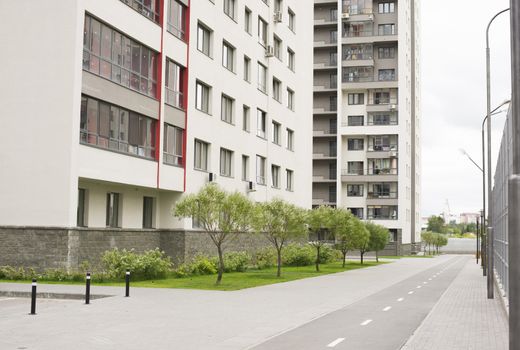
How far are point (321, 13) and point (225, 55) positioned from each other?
46.3 meters

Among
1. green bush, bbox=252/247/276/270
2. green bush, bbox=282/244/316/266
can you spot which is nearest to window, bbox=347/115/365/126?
green bush, bbox=282/244/316/266

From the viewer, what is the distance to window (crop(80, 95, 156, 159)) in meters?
26.5

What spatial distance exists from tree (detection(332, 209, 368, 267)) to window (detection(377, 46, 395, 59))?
39915 millimetres

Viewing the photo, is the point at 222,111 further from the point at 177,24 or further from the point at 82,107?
the point at 82,107

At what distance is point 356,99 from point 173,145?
5155 cm

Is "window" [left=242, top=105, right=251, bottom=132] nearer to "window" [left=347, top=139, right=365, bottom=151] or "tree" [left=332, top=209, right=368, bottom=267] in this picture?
"tree" [left=332, top=209, right=368, bottom=267]

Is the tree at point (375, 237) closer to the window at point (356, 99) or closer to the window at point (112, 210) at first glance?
the window at point (112, 210)

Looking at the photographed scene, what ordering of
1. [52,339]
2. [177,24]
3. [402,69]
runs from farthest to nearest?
[402,69] → [177,24] → [52,339]

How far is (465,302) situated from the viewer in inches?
785

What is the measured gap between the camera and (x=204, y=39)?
37.8 meters

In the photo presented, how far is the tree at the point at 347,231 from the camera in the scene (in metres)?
41.6

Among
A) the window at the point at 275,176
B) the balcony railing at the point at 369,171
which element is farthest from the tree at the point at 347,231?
the balcony railing at the point at 369,171

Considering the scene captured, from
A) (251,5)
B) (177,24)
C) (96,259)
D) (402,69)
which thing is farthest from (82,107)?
(402,69)

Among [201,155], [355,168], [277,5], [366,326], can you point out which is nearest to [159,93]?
[201,155]
